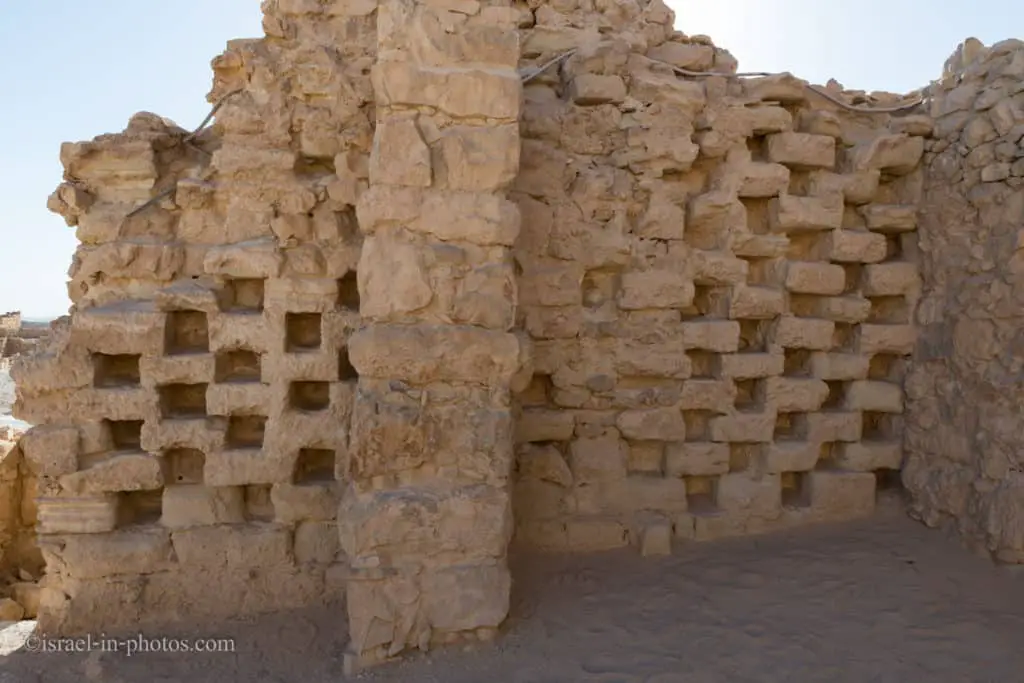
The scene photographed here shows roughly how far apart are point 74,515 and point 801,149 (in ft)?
14.3

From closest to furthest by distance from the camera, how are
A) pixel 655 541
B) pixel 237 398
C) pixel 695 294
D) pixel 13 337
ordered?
pixel 237 398, pixel 655 541, pixel 695 294, pixel 13 337

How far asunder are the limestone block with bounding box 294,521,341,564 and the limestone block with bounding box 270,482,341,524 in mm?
50

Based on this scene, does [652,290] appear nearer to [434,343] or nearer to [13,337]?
[434,343]

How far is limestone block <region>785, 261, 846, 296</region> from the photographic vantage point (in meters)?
3.90

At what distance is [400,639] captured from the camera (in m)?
2.84

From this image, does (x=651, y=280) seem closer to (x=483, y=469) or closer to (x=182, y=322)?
(x=483, y=469)

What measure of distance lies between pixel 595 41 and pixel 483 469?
102 inches

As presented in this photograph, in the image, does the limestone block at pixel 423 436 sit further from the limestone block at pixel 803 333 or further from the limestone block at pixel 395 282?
the limestone block at pixel 803 333

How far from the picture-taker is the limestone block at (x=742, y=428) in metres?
3.83

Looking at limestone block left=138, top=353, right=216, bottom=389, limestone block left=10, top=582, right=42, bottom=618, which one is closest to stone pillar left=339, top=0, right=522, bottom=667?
limestone block left=138, top=353, right=216, bottom=389

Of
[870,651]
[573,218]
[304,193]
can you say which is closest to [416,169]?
[304,193]

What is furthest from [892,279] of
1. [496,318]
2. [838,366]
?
[496,318]

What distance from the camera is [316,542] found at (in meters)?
3.45

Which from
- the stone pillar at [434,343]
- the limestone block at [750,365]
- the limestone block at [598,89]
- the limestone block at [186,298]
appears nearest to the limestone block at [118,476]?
the limestone block at [186,298]
